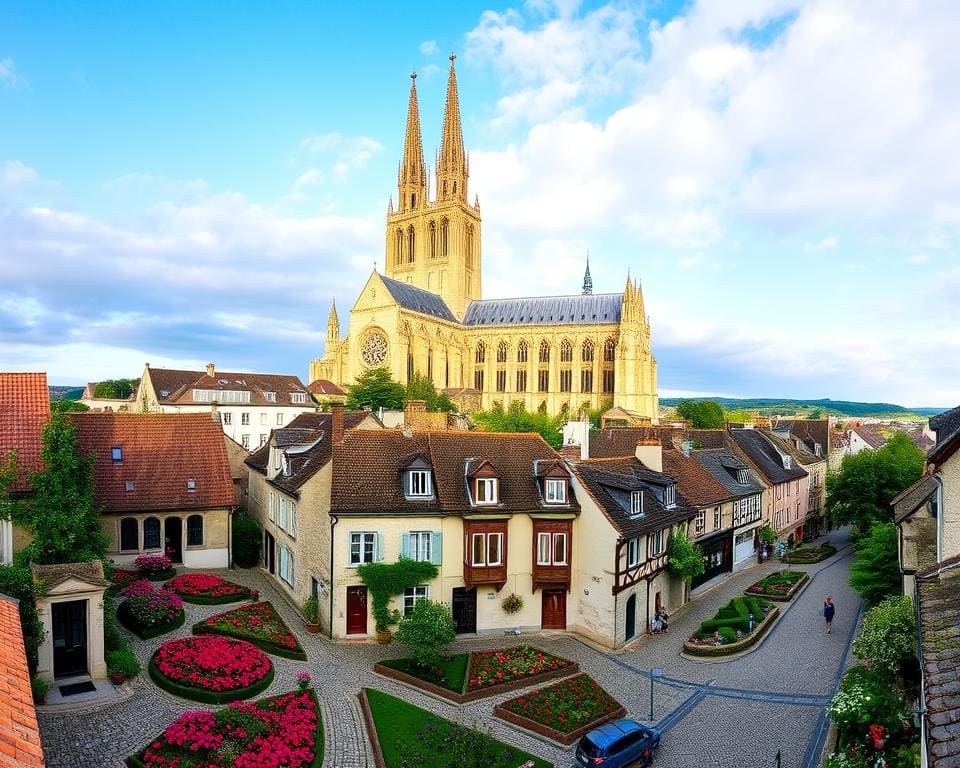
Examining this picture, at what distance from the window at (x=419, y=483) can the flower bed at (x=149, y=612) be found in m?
10.3

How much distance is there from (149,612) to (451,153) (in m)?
129

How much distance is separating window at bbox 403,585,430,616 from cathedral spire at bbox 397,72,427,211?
409ft

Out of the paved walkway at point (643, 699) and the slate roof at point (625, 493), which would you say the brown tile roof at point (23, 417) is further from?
the slate roof at point (625, 493)

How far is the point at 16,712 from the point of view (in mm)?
8664

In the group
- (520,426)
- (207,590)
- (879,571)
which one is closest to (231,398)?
(520,426)

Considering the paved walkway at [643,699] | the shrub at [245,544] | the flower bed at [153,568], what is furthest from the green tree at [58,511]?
the shrub at [245,544]

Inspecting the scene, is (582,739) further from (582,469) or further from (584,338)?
(584,338)

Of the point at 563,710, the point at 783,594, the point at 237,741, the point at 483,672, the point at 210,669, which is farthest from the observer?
the point at 783,594

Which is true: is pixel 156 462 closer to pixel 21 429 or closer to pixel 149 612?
pixel 21 429

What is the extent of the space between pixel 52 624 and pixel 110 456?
50.3 feet

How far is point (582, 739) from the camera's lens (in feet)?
59.6

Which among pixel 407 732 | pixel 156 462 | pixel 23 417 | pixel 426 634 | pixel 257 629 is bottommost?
pixel 407 732

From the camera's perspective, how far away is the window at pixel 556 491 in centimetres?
2894

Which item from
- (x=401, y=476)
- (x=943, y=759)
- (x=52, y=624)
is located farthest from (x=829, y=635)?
(x=52, y=624)
